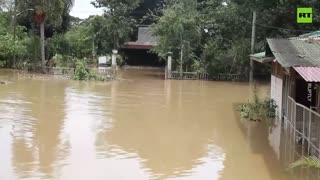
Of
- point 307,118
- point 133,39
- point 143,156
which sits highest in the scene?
point 133,39

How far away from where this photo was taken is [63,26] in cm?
5119

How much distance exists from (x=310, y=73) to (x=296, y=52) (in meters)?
2.87

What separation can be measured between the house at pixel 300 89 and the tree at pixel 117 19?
105 feet

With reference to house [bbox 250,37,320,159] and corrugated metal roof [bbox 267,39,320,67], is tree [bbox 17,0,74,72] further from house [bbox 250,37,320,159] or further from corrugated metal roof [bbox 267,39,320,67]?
corrugated metal roof [bbox 267,39,320,67]

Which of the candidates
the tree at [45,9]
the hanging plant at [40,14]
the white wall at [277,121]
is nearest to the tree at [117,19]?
the tree at [45,9]

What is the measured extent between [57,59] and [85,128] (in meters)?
29.3

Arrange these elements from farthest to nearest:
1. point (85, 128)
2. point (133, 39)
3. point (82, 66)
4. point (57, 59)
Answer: point (133, 39)
point (57, 59)
point (82, 66)
point (85, 128)

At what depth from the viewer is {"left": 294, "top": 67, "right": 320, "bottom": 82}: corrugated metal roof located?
33.3 ft

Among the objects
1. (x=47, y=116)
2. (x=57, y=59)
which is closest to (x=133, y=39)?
(x=57, y=59)

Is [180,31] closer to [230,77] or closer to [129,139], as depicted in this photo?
[230,77]

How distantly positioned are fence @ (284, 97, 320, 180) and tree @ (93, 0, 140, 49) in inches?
1388

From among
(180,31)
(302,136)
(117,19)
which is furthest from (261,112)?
(117,19)

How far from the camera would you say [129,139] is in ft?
45.5

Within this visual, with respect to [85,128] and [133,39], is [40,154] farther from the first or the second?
[133,39]
